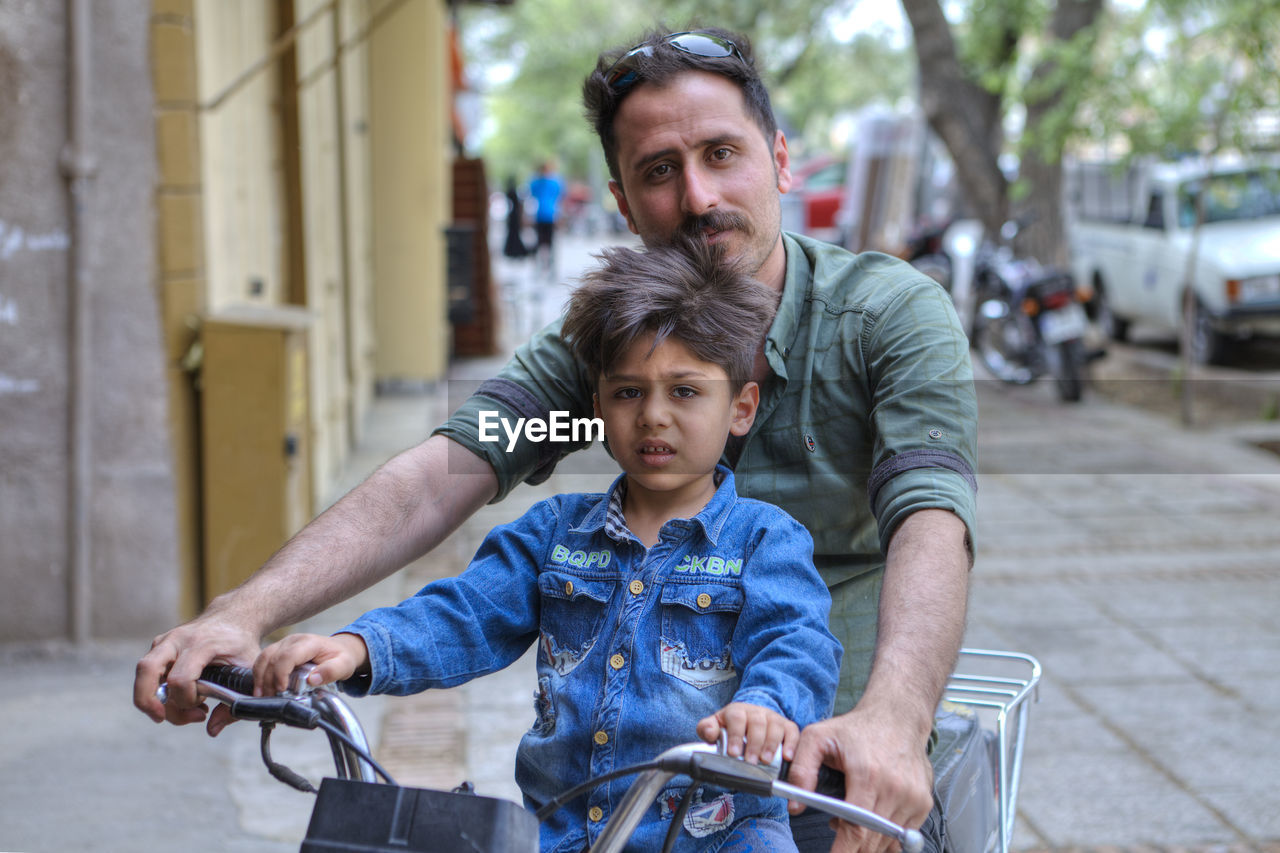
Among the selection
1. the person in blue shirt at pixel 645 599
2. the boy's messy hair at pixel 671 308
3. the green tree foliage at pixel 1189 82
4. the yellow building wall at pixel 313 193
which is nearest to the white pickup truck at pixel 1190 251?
the green tree foliage at pixel 1189 82

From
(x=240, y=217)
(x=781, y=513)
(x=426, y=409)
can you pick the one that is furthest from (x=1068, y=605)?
(x=426, y=409)

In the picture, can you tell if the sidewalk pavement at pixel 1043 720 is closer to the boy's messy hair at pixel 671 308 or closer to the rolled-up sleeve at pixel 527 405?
the rolled-up sleeve at pixel 527 405

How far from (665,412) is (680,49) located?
0.74 m

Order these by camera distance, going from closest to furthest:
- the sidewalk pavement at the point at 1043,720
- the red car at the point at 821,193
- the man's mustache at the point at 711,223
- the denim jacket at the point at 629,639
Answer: the denim jacket at the point at 629,639 < the man's mustache at the point at 711,223 < the sidewalk pavement at the point at 1043,720 < the red car at the point at 821,193

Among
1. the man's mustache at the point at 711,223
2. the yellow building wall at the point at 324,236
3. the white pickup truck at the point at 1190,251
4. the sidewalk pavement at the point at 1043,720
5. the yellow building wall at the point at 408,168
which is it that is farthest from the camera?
the white pickup truck at the point at 1190,251

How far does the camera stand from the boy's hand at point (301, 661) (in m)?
1.66

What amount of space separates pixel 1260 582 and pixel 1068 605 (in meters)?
1.08

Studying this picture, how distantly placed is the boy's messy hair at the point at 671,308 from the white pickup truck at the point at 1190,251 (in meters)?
8.99

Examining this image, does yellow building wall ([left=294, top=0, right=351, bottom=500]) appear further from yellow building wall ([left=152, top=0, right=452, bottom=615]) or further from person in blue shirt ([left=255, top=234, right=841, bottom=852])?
person in blue shirt ([left=255, top=234, right=841, bottom=852])

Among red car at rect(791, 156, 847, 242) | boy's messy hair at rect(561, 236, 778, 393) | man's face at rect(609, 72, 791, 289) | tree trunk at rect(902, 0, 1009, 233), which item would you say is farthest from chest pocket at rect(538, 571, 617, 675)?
red car at rect(791, 156, 847, 242)

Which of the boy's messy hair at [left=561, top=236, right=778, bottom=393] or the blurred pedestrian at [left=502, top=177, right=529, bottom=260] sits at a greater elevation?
the blurred pedestrian at [left=502, top=177, right=529, bottom=260]

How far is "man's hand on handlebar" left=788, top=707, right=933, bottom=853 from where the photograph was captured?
1.51m

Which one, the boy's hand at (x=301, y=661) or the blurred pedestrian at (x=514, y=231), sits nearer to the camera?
the boy's hand at (x=301, y=661)

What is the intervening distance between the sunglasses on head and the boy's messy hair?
0.41 metres
